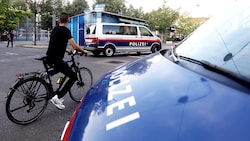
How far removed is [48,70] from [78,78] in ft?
2.81

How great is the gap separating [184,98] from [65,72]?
3477mm

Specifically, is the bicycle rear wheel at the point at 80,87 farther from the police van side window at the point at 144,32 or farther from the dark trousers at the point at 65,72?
the police van side window at the point at 144,32

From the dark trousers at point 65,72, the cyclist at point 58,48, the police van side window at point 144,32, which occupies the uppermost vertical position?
the police van side window at point 144,32

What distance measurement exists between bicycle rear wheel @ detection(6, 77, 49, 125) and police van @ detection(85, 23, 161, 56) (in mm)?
9870

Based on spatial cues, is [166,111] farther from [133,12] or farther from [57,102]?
[133,12]

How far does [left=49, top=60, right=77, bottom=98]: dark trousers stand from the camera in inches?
170

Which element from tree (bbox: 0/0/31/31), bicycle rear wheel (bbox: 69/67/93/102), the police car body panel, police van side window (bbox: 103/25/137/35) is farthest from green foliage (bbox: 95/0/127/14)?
the police car body panel

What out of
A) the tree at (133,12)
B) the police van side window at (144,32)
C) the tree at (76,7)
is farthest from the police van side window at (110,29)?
the tree at (133,12)

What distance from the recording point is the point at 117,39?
14.6 m

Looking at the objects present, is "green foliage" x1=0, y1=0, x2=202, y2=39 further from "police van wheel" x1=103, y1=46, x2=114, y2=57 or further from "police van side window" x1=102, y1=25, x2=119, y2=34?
"police van wheel" x1=103, y1=46, x2=114, y2=57

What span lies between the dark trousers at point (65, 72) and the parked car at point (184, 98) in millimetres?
2508

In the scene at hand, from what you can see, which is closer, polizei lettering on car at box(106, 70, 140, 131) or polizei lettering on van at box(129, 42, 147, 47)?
polizei lettering on car at box(106, 70, 140, 131)

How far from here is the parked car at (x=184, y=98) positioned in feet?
3.26

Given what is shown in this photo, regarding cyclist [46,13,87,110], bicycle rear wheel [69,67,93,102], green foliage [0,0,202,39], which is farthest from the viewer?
green foliage [0,0,202,39]
